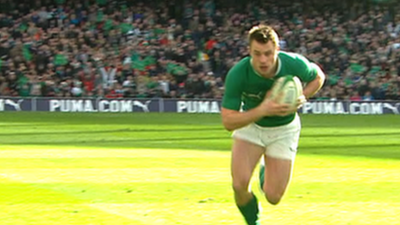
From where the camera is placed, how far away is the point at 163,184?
13258 millimetres

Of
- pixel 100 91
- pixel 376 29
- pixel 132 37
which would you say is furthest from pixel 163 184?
pixel 376 29

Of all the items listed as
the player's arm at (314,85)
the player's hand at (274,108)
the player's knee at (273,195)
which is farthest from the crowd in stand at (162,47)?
the player's hand at (274,108)

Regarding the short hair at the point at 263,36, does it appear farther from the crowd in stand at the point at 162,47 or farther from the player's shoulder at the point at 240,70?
the crowd in stand at the point at 162,47

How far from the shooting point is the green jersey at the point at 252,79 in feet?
27.4

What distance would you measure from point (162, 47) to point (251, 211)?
28.1m

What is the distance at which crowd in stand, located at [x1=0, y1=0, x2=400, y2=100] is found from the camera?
115 feet

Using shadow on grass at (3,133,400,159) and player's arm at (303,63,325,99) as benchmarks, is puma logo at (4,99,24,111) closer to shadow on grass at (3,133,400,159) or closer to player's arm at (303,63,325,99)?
shadow on grass at (3,133,400,159)

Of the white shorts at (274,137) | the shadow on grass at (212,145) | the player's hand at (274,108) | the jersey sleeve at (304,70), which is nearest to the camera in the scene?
the player's hand at (274,108)

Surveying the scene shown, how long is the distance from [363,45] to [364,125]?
9.49 metres

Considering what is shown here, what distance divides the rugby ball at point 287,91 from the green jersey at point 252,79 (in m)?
0.24

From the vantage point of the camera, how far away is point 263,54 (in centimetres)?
809

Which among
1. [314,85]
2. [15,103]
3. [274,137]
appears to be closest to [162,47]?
[15,103]

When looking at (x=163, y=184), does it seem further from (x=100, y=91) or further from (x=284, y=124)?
(x=100, y=91)

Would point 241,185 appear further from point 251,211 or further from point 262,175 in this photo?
point 262,175
